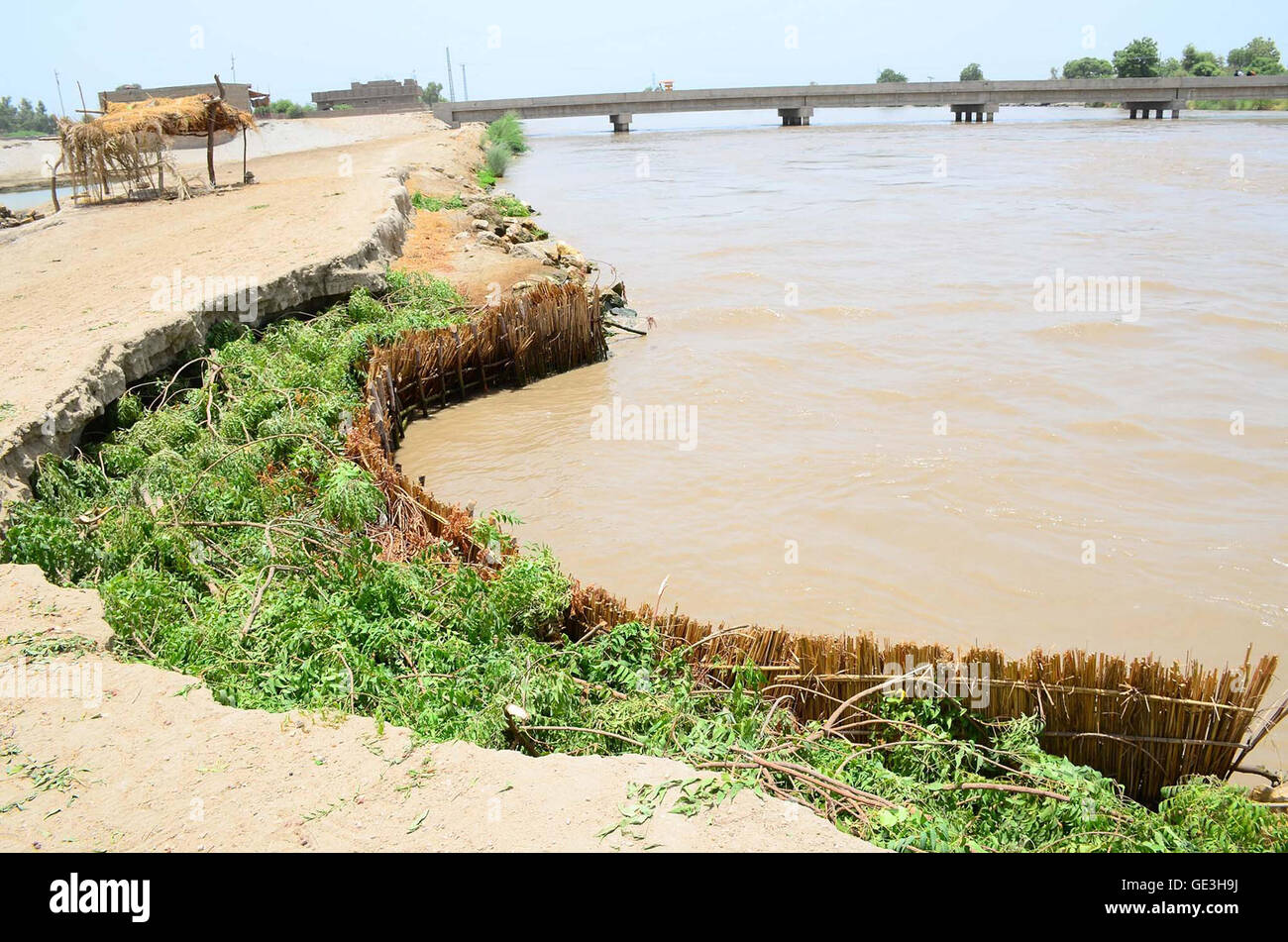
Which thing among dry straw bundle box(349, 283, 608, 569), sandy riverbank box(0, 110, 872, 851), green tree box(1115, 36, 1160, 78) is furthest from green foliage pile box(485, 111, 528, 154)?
green tree box(1115, 36, 1160, 78)

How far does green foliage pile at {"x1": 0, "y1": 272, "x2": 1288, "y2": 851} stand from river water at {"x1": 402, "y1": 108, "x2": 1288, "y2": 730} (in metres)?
1.69

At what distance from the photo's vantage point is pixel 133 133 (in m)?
16.5

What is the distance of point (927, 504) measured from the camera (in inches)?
290

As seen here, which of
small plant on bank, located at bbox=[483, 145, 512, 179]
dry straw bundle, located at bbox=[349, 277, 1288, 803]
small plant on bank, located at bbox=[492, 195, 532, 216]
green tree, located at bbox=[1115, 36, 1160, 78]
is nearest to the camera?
dry straw bundle, located at bbox=[349, 277, 1288, 803]

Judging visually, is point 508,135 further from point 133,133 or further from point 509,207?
point 133,133

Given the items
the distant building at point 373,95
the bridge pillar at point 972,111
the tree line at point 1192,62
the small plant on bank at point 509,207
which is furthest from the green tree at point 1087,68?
the small plant on bank at point 509,207

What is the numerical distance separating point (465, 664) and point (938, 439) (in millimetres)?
5881

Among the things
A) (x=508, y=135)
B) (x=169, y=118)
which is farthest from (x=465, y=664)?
(x=508, y=135)

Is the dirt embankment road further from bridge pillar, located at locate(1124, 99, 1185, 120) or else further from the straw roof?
bridge pillar, located at locate(1124, 99, 1185, 120)

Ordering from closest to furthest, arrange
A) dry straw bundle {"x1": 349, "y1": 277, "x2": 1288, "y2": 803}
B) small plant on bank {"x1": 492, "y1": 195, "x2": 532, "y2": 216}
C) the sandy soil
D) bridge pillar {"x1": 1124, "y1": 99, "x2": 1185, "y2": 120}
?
the sandy soil → dry straw bundle {"x1": 349, "y1": 277, "x2": 1288, "y2": 803} → small plant on bank {"x1": 492, "y1": 195, "x2": 532, "y2": 216} → bridge pillar {"x1": 1124, "y1": 99, "x2": 1185, "y2": 120}

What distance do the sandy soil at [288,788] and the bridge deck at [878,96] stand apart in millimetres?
56416

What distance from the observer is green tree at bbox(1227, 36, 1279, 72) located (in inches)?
3031
